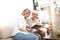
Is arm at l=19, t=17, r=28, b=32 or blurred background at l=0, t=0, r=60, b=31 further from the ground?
blurred background at l=0, t=0, r=60, b=31

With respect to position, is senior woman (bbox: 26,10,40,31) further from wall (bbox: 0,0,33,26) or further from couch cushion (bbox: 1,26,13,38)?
couch cushion (bbox: 1,26,13,38)

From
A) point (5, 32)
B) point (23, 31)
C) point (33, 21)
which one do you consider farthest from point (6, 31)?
point (33, 21)

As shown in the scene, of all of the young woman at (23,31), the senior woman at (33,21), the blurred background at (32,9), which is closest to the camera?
the young woman at (23,31)

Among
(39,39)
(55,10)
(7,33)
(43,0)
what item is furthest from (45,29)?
(7,33)

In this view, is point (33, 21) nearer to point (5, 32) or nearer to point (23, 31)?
point (23, 31)

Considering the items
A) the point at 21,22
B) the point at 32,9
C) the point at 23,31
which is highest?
the point at 32,9

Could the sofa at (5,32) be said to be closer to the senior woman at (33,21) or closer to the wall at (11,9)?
the wall at (11,9)

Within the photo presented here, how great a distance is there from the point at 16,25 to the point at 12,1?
15.4 inches

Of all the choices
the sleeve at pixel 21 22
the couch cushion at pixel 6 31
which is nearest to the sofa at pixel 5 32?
the couch cushion at pixel 6 31

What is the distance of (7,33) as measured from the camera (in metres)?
1.93

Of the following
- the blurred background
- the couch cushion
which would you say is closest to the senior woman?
the blurred background

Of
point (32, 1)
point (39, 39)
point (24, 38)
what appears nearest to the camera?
point (24, 38)

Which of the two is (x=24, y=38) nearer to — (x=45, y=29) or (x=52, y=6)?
(x=45, y=29)

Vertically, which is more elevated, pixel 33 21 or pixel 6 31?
pixel 33 21
